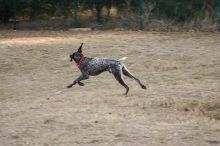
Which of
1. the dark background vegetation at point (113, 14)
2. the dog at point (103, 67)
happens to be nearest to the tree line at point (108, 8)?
the dark background vegetation at point (113, 14)

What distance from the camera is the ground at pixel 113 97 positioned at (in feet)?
27.2

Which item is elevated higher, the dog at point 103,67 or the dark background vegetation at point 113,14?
the dog at point 103,67

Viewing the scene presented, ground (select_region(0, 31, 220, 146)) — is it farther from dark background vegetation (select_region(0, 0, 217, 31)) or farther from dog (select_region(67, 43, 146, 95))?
dark background vegetation (select_region(0, 0, 217, 31))


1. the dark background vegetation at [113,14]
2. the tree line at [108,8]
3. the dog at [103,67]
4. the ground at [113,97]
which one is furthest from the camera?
the tree line at [108,8]

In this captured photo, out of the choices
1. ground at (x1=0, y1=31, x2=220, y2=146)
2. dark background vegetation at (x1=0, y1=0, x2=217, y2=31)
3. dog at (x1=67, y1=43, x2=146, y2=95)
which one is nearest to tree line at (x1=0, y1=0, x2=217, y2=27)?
dark background vegetation at (x1=0, y1=0, x2=217, y2=31)

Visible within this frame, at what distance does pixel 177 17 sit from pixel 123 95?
14797 millimetres

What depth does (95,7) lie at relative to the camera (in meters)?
26.7

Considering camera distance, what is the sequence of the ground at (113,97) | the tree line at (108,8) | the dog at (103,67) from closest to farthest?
the ground at (113,97)
the dog at (103,67)
the tree line at (108,8)

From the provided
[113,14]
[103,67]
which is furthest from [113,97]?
[113,14]

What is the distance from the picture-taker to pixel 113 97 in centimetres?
1115

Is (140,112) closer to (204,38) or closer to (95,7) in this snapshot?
(204,38)

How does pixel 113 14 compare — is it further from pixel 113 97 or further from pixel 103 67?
pixel 113 97

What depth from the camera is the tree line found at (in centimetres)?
2536

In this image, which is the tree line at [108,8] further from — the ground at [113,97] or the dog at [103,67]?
the dog at [103,67]
